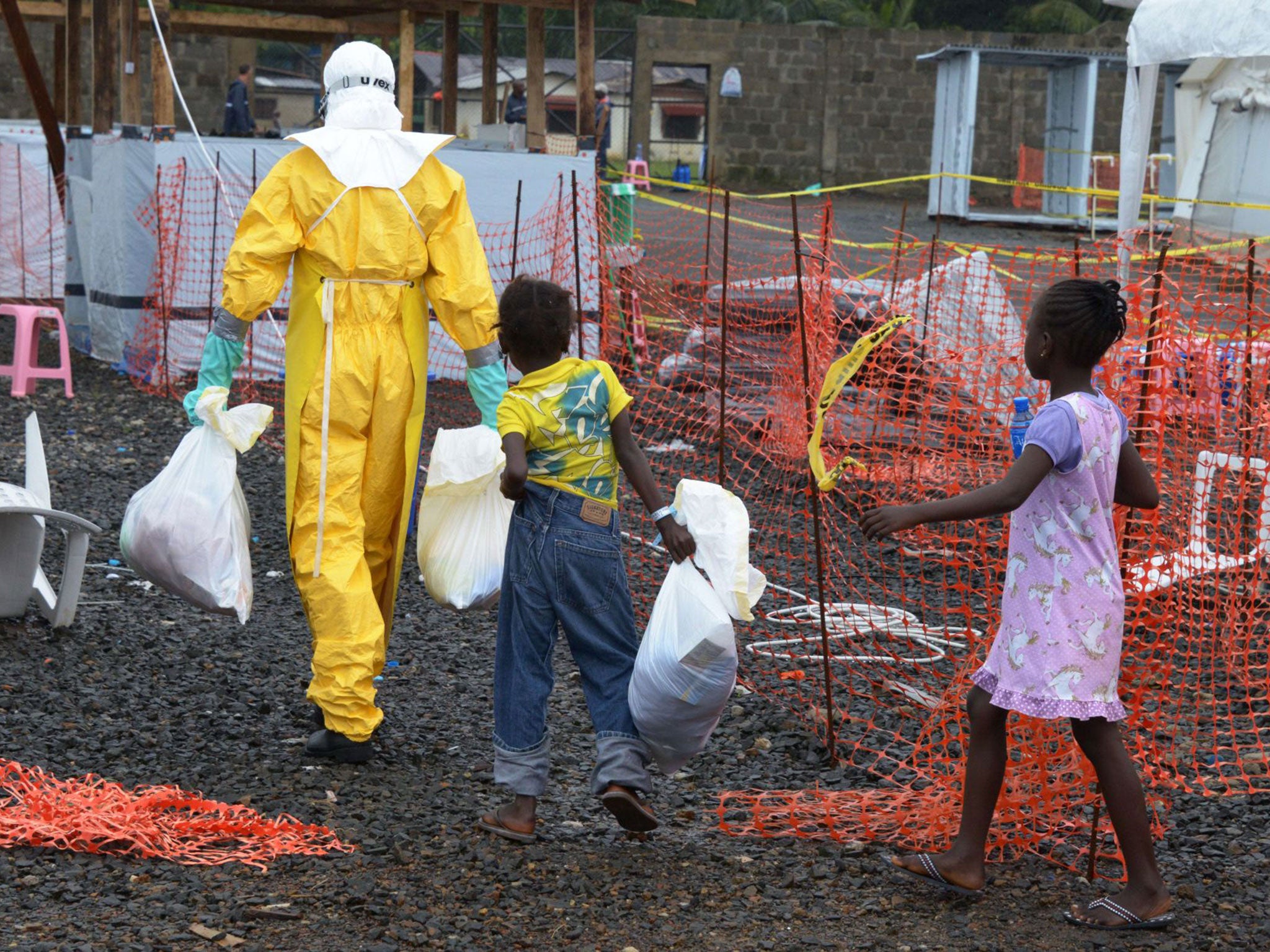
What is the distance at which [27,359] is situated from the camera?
10.5 m

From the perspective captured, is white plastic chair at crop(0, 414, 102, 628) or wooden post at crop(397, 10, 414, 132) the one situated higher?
wooden post at crop(397, 10, 414, 132)

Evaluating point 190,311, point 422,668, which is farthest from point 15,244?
point 422,668

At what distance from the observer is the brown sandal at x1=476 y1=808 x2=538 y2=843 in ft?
11.6

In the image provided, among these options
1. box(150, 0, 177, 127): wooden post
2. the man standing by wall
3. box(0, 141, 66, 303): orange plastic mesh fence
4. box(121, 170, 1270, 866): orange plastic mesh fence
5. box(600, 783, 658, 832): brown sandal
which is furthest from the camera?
box(0, 141, 66, 303): orange plastic mesh fence

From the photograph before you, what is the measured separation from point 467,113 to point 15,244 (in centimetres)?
2124

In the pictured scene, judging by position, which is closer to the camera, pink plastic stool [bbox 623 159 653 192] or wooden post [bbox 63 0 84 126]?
wooden post [bbox 63 0 84 126]

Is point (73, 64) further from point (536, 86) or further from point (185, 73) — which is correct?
point (185, 73)

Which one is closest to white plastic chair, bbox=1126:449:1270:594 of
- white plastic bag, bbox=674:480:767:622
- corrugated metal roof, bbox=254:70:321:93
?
white plastic bag, bbox=674:480:767:622

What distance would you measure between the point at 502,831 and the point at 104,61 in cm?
1018

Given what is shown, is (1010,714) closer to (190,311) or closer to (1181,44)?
(1181,44)

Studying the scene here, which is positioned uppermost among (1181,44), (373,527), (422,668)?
(1181,44)

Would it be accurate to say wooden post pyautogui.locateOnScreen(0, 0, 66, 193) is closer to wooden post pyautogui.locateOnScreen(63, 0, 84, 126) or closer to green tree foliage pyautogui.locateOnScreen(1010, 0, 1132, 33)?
wooden post pyautogui.locateOnScreen(63, 0, 84, 126)

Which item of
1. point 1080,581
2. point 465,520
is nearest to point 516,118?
point 465,520

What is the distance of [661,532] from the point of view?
11.2 ft
